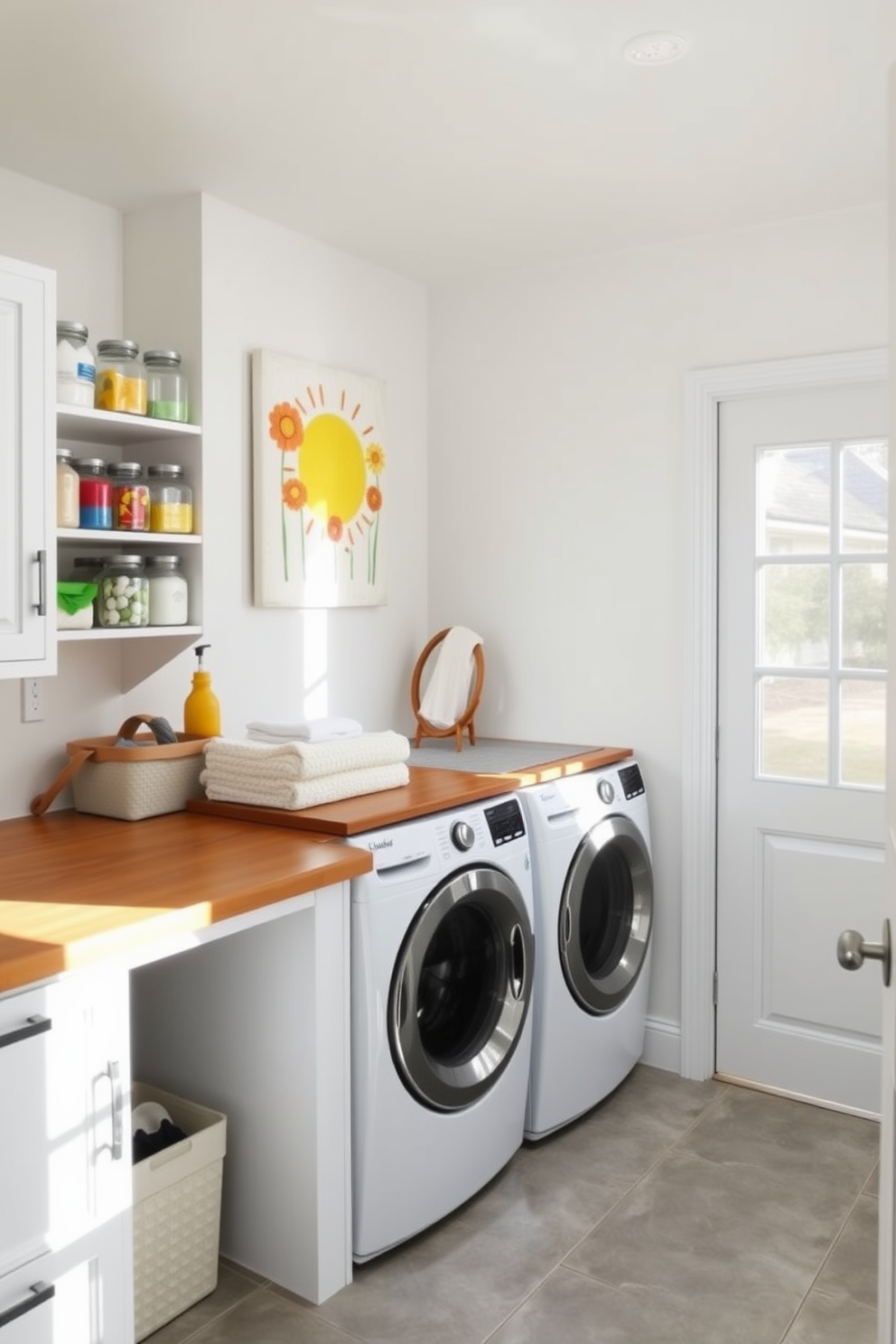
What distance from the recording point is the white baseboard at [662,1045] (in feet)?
10.7

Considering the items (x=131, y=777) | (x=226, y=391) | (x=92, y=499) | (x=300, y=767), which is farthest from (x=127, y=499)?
(x=300, y=767)

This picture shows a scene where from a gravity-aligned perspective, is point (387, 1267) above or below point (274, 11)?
below

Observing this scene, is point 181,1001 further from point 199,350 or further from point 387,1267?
point 199,350

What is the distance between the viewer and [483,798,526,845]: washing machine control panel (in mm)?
2582

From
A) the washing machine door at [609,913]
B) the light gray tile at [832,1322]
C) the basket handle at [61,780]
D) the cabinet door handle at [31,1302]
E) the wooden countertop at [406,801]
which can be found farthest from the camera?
the washing machine door at [609,913]

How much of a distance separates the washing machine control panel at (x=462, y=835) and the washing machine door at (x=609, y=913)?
468 mm

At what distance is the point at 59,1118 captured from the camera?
1.65 metres

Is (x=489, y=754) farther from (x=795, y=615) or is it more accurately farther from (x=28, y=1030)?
(x=28, y=1030)

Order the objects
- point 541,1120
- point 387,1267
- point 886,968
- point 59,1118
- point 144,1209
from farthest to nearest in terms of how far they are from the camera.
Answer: point 541,1120, point 387,1267, point 144,1209, point 59,1118, point 886,968

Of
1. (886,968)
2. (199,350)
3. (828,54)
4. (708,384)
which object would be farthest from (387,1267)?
(828,54)

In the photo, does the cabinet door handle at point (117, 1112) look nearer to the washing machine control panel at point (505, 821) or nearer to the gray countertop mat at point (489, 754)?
the washing machine control panel at point (505, 821)

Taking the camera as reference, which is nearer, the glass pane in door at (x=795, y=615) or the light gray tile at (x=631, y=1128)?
the light gray tile at (x=631, y=1128)

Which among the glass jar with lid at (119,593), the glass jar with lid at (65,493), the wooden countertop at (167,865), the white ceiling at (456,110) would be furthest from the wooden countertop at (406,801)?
the white ceiling at (456,110)

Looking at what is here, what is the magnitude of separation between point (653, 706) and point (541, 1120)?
119cm
